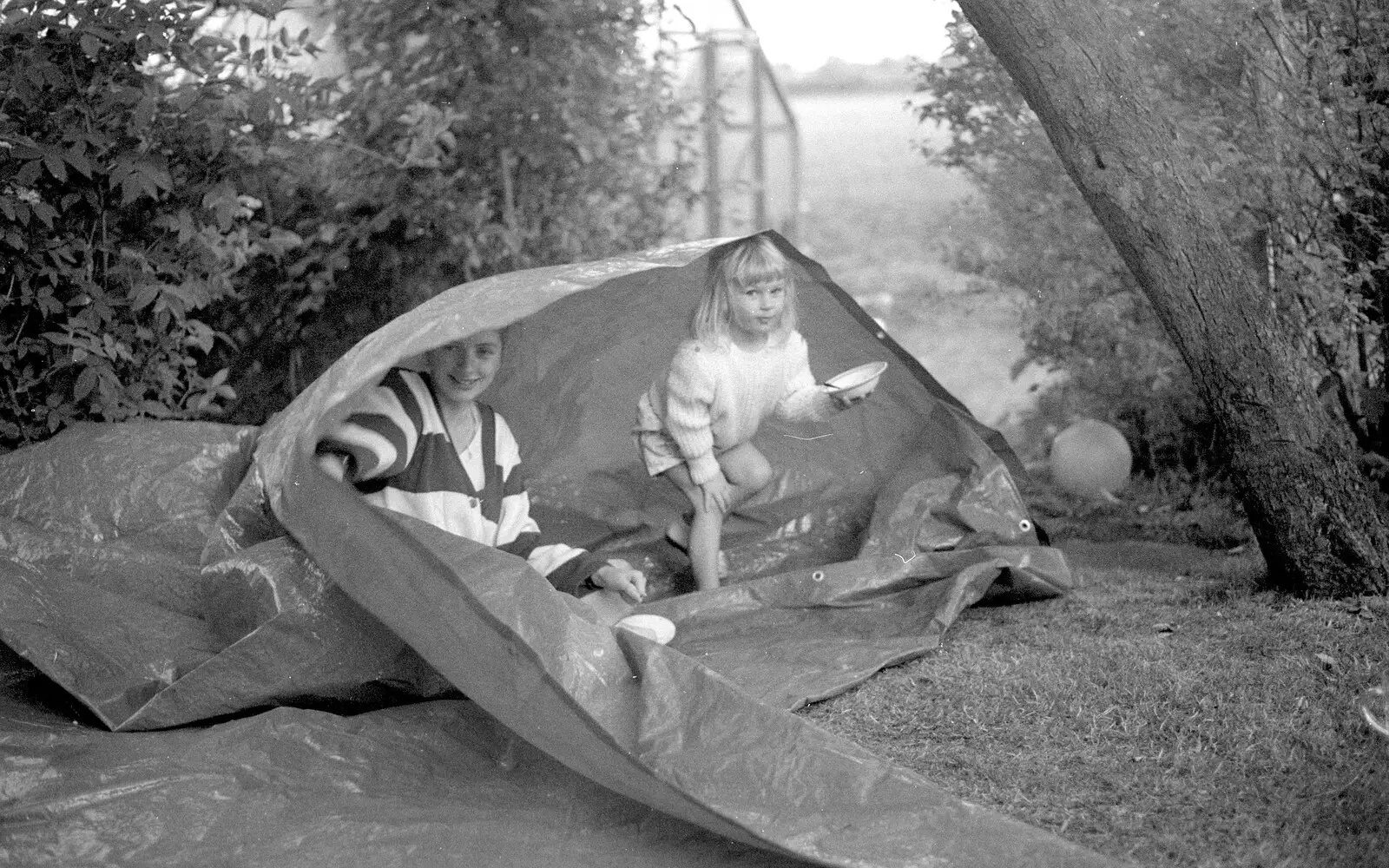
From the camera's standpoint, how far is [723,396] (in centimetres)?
361

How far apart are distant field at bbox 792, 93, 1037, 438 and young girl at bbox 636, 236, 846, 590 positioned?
1590mm

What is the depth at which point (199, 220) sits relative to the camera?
373cm

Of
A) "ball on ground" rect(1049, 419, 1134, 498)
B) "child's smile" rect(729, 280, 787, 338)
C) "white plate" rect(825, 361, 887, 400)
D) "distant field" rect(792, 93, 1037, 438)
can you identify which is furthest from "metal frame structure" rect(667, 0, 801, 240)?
"white plate" rect(825, 361, 887, 400)

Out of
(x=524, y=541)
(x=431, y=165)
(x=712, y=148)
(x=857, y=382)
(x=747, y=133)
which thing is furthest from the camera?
(x=747, y=133)

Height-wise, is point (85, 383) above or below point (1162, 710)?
above

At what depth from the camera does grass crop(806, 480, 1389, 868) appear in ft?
7.52

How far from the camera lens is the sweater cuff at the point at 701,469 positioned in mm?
3584

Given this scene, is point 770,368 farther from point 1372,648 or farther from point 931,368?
point 931,368

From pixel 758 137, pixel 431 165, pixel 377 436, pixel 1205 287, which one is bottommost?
pixel 377 436

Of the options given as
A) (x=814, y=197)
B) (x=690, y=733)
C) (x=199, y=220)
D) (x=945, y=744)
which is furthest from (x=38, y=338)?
(x=814, y=197)

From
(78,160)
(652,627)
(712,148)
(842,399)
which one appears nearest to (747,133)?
(712,148)

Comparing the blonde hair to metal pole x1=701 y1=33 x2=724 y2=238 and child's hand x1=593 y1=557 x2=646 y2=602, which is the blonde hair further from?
metal pole x1=701 y1=33 x2=724 y2=238

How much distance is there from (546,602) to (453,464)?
717 millimetres

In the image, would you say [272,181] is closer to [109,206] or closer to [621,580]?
[109,206]
